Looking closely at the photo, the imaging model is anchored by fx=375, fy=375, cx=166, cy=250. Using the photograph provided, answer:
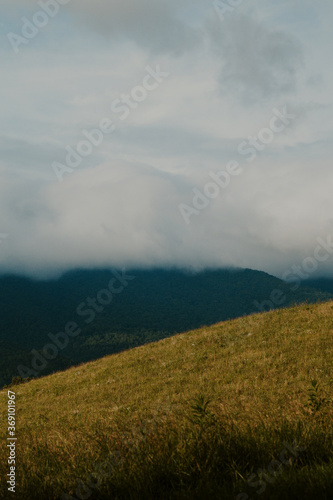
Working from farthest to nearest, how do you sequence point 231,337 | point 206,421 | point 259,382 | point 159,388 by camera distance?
point 231,337 → point 159,388 → point 259,382 → point 206,421

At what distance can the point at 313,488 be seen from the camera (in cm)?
405

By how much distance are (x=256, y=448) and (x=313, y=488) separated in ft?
5.29

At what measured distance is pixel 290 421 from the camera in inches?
260

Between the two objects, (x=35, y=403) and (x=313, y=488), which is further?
(x=35, y=403)

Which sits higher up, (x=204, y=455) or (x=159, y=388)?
(x=204, y=455)

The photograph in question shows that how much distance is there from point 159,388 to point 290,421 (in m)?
13.7

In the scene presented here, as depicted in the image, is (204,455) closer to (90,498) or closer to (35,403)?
(90,498)

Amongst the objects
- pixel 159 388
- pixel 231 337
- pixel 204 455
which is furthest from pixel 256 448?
pixel 231 337

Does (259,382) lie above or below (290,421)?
below

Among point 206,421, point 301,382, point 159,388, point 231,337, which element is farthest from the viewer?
point 231,337

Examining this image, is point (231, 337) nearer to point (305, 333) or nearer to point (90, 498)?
point (305, 333)

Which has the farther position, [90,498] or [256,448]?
[256,448]

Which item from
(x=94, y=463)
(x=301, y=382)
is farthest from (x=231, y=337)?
(x=94, y=463)

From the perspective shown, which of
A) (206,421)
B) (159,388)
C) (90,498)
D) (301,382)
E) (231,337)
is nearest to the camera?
(90,498)
